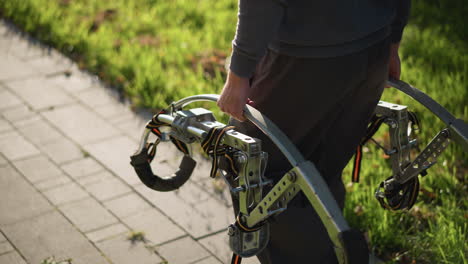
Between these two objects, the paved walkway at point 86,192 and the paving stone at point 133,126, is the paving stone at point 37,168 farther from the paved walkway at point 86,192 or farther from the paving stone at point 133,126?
the paving stone at point 133,126

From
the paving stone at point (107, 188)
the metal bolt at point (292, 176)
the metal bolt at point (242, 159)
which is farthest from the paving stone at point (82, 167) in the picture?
the metal bolt at point (292, 176)

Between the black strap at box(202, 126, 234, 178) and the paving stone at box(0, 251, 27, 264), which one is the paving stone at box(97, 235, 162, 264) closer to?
the paving stone at box(0, 251, 27, 264)

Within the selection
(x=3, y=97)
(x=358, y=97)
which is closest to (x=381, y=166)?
(x=358, y=97)

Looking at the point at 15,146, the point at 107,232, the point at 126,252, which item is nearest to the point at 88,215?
the point at 107,232

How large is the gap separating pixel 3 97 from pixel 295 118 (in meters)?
3.30

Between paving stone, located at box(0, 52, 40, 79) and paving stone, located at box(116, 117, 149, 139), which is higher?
paving stone, located at box(116, 117, 149, 139)

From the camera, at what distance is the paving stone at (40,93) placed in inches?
205

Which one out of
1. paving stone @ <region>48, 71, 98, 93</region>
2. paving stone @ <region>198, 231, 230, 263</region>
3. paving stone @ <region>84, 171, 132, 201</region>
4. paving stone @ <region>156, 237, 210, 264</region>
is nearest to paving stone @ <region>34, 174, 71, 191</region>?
paving stone @ <region>84, 171, 132, 201</region>

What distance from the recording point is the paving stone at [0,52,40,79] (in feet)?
18.6

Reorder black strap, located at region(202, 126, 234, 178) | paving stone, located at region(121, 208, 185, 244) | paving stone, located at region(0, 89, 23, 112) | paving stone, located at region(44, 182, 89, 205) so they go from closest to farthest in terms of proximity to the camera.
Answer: black strap, located at region(202, 126, 234, 178) < paving stone, located at region(121, 208, 185, 244) < paving stone, located at region(44, 182, 89, 205) < paving stone, located at region(0, 89, 23, 112)

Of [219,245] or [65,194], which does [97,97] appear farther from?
[219,245]

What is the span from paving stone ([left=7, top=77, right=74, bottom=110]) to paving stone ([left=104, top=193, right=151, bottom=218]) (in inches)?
58.2

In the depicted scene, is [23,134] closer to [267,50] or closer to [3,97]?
[3,97]

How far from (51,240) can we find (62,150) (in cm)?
108
